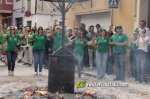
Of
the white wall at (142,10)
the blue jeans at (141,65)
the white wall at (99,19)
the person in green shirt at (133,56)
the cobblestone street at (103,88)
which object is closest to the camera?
the cobblestone street at (103,88)

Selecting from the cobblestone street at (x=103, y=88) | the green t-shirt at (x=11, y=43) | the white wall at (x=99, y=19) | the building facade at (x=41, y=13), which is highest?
the building facade at (x=41, y=13)

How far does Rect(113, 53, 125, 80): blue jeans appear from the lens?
11.9 m

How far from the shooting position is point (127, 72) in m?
13.1

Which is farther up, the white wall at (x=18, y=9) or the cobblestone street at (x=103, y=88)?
the white wall at (x=18, y=9)

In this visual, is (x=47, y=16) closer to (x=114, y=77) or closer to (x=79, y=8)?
(x=79, y=8)

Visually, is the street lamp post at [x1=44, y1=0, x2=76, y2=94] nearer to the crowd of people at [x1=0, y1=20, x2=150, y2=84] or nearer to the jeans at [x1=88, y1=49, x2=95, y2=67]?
the crowd of people at [x1=0, y1=20, x2=150, y2=84]

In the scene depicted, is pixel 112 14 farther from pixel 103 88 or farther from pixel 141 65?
pixel 103 88

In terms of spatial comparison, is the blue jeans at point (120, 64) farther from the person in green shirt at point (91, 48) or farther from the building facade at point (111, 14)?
the person in green shirt at point (91, 48)

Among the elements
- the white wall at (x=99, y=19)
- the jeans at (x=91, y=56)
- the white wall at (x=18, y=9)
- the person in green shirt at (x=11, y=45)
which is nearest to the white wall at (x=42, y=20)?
the white wall at (x=18, y=9)

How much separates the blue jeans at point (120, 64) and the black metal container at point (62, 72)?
12.2 feet

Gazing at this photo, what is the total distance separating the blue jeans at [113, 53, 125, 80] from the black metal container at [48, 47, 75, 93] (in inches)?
147

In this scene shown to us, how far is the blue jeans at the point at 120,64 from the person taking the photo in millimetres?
11922

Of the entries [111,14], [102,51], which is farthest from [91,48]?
[102,51]

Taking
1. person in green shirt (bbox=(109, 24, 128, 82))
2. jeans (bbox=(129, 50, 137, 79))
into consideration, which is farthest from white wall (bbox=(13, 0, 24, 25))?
jeans (bbox=(129, 50, 137, 79))
